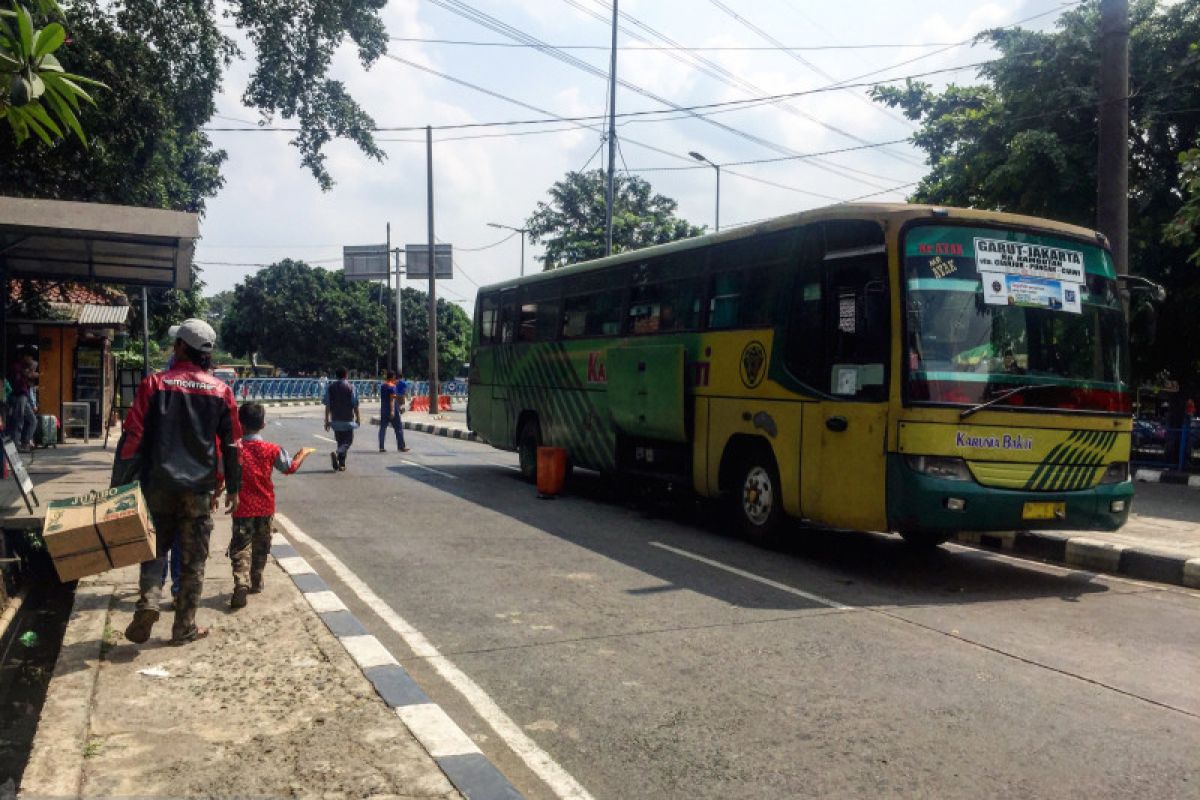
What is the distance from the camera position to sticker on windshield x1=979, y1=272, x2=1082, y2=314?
8.09m

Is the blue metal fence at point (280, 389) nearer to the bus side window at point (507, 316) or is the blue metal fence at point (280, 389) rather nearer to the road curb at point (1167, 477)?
the bus side window at point (507, 316)

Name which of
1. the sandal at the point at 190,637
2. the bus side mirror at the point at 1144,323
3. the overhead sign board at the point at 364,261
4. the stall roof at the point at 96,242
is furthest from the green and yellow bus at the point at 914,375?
the overhead sign board at the point at 364,261

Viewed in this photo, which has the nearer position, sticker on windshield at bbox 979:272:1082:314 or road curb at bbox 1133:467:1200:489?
sticker on windshield at bbox 979:272:1082:314

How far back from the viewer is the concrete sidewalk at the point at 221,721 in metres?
3.82

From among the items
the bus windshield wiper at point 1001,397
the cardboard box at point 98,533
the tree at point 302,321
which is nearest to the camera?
the cardboard box at point 98,533

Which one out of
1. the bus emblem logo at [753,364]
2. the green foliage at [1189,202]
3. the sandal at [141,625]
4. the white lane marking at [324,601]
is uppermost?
the green foliage at [1189,202]

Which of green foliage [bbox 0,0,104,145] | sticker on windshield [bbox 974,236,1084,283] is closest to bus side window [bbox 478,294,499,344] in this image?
sticker on windshield [bbox 974,236,1084,283]

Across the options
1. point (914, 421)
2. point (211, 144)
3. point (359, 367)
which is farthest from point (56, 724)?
point (359, 367)

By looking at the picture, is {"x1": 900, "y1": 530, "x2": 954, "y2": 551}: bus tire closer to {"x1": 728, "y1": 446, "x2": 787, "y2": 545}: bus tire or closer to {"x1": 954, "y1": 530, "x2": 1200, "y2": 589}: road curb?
{"x1": 954, "y1": 530, "x2": 1200, "y2": 589}: road curb

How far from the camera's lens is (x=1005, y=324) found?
26.3 feet

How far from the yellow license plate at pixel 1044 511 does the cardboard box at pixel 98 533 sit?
6363mm

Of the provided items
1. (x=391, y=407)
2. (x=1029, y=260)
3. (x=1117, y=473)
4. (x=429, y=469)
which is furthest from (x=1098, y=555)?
(x=391, y=407)

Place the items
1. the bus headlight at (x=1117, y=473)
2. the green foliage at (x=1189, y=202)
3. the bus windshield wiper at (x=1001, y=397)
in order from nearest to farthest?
the bus windshield wiper at (x=1001, y=397) → the bus headlight at (x=1117, y=473) → the green foliage at (x=1189, y=202)

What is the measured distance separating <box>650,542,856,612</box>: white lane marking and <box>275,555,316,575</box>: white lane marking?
3.28 meters
